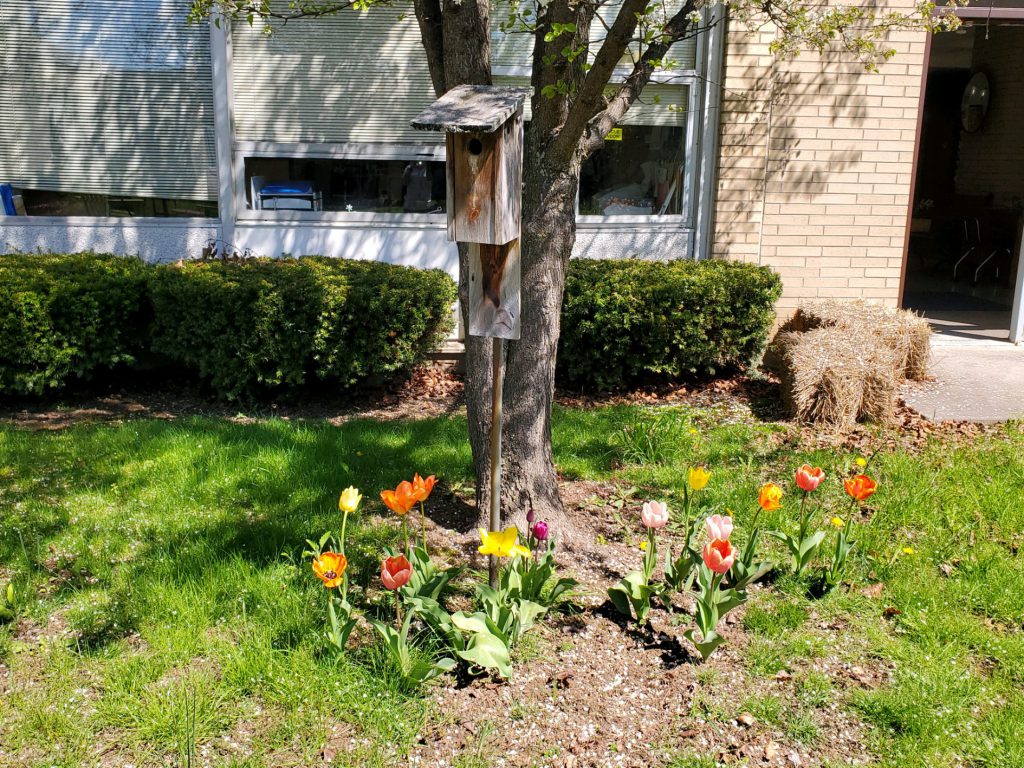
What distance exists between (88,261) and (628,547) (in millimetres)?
4678

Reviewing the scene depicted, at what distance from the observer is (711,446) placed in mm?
5262

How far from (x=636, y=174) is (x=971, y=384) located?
3.26 meters

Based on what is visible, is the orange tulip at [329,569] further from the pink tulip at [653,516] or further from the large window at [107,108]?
the large window at [107,108]

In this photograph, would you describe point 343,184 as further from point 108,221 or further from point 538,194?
point 538,194

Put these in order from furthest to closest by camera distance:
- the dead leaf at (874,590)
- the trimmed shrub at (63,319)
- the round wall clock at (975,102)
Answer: the round wall clock at (975,102)
the trimmed shrub at (63,319)
the dead leaf at (874,590)

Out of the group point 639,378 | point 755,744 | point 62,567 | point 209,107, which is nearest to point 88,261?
point 209,107

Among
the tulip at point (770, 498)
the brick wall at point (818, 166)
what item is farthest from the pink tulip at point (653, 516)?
the brick wall at point (818, 166)

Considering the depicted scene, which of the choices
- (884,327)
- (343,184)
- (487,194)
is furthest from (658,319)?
(487,194)

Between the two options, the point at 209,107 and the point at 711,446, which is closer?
the point at 711,446

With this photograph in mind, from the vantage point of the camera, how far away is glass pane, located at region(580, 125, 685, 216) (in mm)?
7695

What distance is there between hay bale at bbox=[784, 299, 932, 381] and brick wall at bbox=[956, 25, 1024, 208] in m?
6.47

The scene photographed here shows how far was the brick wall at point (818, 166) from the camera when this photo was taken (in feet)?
23.8

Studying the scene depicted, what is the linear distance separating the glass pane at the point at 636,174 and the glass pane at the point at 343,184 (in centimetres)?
136

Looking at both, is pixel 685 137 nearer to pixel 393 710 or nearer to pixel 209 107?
pixel 209 107
